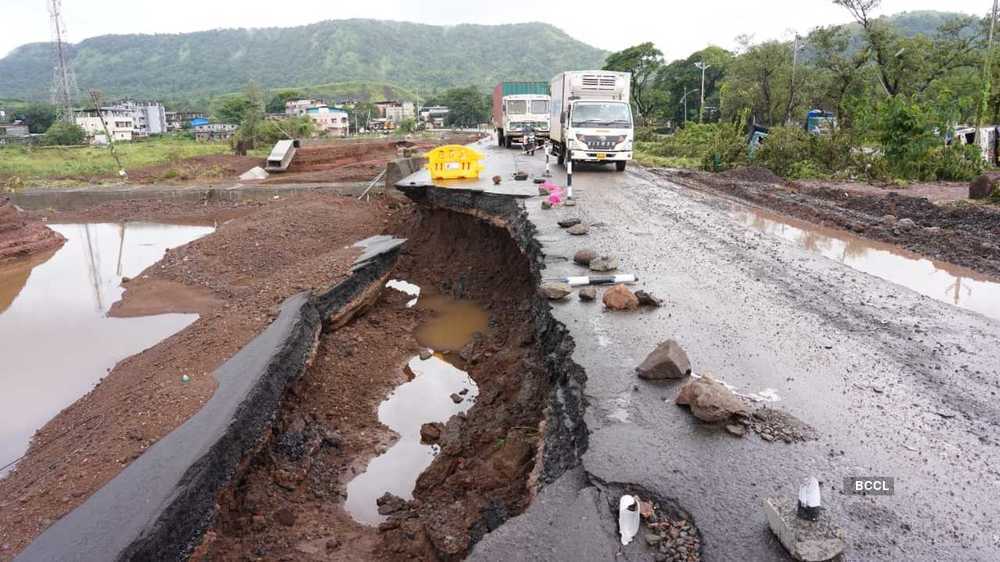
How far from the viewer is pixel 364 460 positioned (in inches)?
265

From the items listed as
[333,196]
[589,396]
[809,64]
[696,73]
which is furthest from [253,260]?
[696,73]

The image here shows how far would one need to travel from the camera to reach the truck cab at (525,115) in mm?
30047

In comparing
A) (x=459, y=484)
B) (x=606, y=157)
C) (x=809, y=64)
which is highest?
(x=809, y=64)

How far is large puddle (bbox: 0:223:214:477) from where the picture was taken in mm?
8258

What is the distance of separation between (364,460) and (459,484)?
1.73 meters

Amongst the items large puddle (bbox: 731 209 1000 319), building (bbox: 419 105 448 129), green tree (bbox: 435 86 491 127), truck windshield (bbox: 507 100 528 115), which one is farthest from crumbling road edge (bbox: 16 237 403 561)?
green tree (bbox: 435 86 491 127)

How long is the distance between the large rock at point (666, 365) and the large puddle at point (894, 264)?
16.5ft

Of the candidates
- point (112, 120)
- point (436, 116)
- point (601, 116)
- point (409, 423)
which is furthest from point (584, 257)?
point (436, 116)

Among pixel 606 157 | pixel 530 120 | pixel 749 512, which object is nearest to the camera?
pixel 749 512

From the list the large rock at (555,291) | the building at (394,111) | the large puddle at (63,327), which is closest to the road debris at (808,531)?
the large rock at (555,291)

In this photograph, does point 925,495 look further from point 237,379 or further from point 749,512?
point 237,379

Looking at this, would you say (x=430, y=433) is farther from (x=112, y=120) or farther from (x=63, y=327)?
(x=112, y=120)

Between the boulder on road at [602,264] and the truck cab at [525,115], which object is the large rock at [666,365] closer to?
the boulder on road at [602,264]

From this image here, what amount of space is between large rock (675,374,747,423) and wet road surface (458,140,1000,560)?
0.28 feet
